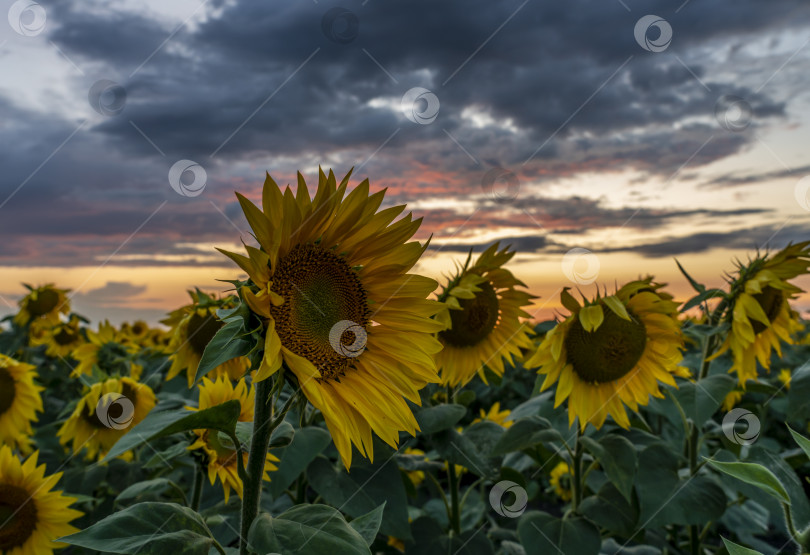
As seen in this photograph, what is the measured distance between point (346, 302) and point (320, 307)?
3.2 inches

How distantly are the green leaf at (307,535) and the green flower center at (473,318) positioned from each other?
1605 mm

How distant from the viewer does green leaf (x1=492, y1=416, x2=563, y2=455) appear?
2.25 meters

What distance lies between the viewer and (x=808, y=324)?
9.82 metres

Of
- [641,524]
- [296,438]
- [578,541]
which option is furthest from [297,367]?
[641,524]

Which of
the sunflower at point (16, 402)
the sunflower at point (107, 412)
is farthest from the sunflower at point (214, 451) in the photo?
the sunflower at point (16, 402)

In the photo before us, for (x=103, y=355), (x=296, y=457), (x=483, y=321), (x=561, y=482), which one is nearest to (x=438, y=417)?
(x=296, y=457)

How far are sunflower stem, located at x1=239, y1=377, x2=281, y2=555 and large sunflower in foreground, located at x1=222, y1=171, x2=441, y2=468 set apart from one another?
0.08 meters

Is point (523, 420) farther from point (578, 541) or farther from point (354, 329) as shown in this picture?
point (354, 329)
